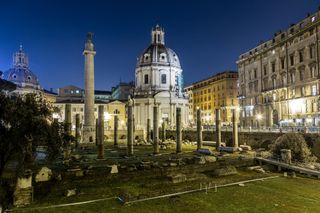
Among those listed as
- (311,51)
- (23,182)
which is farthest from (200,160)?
(311,51)

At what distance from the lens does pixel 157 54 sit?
3295 inches

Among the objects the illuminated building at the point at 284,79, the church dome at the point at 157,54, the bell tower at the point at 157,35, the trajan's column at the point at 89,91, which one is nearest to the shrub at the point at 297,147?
the illuminated building at the point at 284,79

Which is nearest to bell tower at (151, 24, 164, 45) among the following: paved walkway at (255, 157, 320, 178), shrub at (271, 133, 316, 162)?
shrub at (271, 133, 316, 162)

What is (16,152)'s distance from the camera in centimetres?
1355

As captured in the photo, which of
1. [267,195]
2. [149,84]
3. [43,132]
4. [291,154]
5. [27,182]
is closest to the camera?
[43,132]

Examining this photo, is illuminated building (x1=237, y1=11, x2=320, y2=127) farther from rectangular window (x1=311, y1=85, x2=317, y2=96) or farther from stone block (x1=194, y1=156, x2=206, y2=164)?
stone block (x1=194, y1=156, x2=206, y2=164)

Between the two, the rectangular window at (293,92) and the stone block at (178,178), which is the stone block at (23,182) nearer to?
the stone block at (178,178)

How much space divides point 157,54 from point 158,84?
345 inches

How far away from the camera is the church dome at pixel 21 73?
10275 cm

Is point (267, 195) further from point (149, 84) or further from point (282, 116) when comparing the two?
point (149, 84)

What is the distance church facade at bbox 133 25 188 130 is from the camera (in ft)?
263

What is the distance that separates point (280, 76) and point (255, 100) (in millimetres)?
9771

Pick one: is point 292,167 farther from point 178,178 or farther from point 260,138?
point 260,138

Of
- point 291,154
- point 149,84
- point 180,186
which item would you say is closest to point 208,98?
point 149,84
